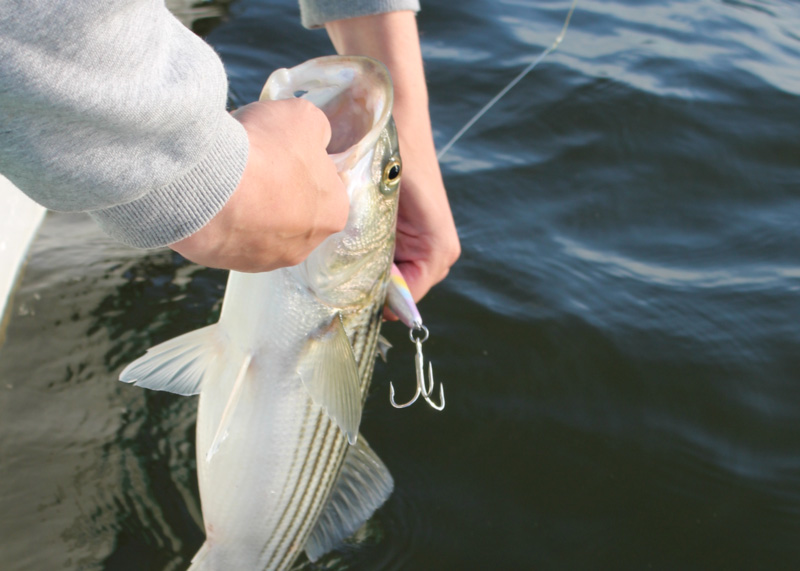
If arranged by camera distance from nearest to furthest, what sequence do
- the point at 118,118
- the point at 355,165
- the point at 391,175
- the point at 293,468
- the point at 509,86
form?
1. the point at 118,118
2. the point at 355,165
3. the point at 391,175
4. the point at 293,468
5. the point at 509,86

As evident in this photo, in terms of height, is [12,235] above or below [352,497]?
above

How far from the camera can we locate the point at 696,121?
5.29 metres

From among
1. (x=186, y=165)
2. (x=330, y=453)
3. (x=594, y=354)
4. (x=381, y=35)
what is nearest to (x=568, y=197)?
(x=594, y=354)

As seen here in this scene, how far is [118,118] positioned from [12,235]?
273cm

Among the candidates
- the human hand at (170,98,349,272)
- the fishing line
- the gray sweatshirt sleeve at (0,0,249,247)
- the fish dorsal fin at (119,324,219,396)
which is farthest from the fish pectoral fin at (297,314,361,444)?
the fishing line

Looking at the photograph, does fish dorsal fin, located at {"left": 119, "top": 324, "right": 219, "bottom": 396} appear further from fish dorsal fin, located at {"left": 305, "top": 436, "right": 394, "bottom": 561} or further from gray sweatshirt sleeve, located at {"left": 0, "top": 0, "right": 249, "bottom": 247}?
gray sweatshirt sleeve, located at {"left": 0, "top": 0, "right": 249, "bottom": 247}

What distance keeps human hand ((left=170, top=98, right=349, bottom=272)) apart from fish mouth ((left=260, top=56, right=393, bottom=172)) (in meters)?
0.44

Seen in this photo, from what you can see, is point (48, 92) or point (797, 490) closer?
point (48, 92)

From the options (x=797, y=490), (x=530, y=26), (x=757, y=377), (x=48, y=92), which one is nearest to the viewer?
(x=48, y=92)

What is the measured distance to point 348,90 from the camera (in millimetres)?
1983

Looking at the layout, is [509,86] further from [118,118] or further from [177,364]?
[118,118]

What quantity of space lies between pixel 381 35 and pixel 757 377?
7.45ft

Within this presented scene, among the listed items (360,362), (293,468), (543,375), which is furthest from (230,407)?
(543,375)

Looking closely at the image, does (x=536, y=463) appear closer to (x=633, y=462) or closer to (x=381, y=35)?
(x=633, y=462)
